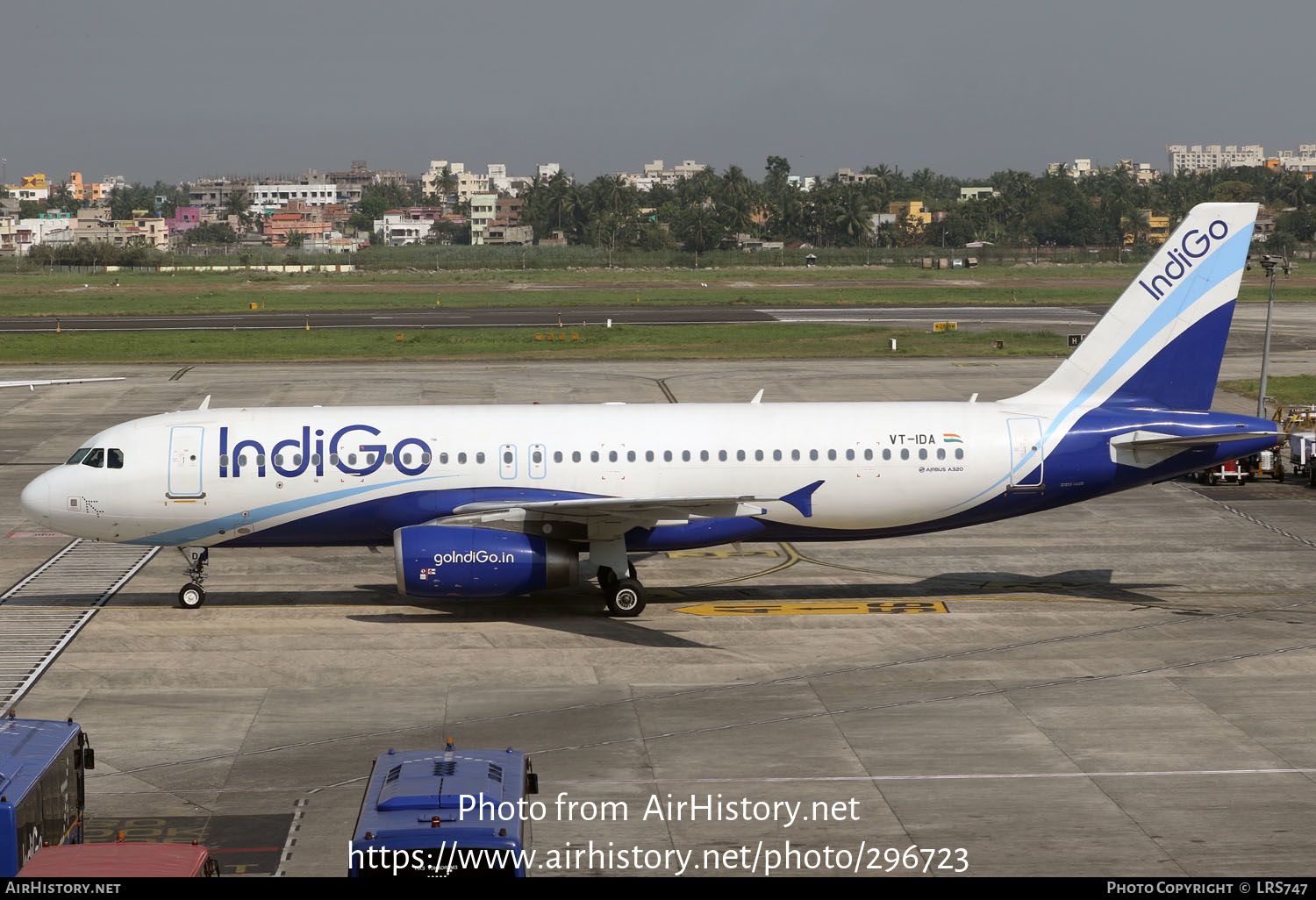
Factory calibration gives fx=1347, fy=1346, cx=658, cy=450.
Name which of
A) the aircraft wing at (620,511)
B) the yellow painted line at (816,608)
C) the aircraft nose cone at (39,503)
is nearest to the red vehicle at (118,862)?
the aircraft wing at (620,511)

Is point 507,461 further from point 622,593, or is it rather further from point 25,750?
point 25,750

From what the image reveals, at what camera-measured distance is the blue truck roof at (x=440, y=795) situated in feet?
42.2

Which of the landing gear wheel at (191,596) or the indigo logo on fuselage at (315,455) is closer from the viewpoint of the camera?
the indigo logo on fuselage at (315,455)

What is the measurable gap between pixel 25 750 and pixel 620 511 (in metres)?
15.2

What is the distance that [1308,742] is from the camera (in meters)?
21.8

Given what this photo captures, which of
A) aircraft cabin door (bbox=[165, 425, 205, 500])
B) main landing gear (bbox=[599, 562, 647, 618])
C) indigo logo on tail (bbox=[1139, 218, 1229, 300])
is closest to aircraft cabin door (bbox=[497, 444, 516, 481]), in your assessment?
main landing gear (bbox=[599, 562, 647, 618])

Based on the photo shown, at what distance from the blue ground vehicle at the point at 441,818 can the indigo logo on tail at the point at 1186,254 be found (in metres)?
22.6

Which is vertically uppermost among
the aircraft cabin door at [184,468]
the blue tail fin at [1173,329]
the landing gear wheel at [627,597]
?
the blue tail fin at [1173,329]

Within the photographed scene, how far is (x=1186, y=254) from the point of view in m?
31.7

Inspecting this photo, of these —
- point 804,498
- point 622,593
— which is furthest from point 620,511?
point 804,498

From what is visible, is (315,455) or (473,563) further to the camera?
(315,455)

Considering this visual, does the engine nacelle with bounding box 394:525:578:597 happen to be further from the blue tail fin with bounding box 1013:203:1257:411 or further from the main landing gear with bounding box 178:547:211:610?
the blue tail fin with bounding box 1013:203:1257:411

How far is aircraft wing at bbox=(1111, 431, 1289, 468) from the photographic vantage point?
30.5 metres

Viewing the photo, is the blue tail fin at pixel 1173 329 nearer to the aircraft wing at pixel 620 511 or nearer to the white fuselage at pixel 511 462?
the white fuselage at pixel 511 462
